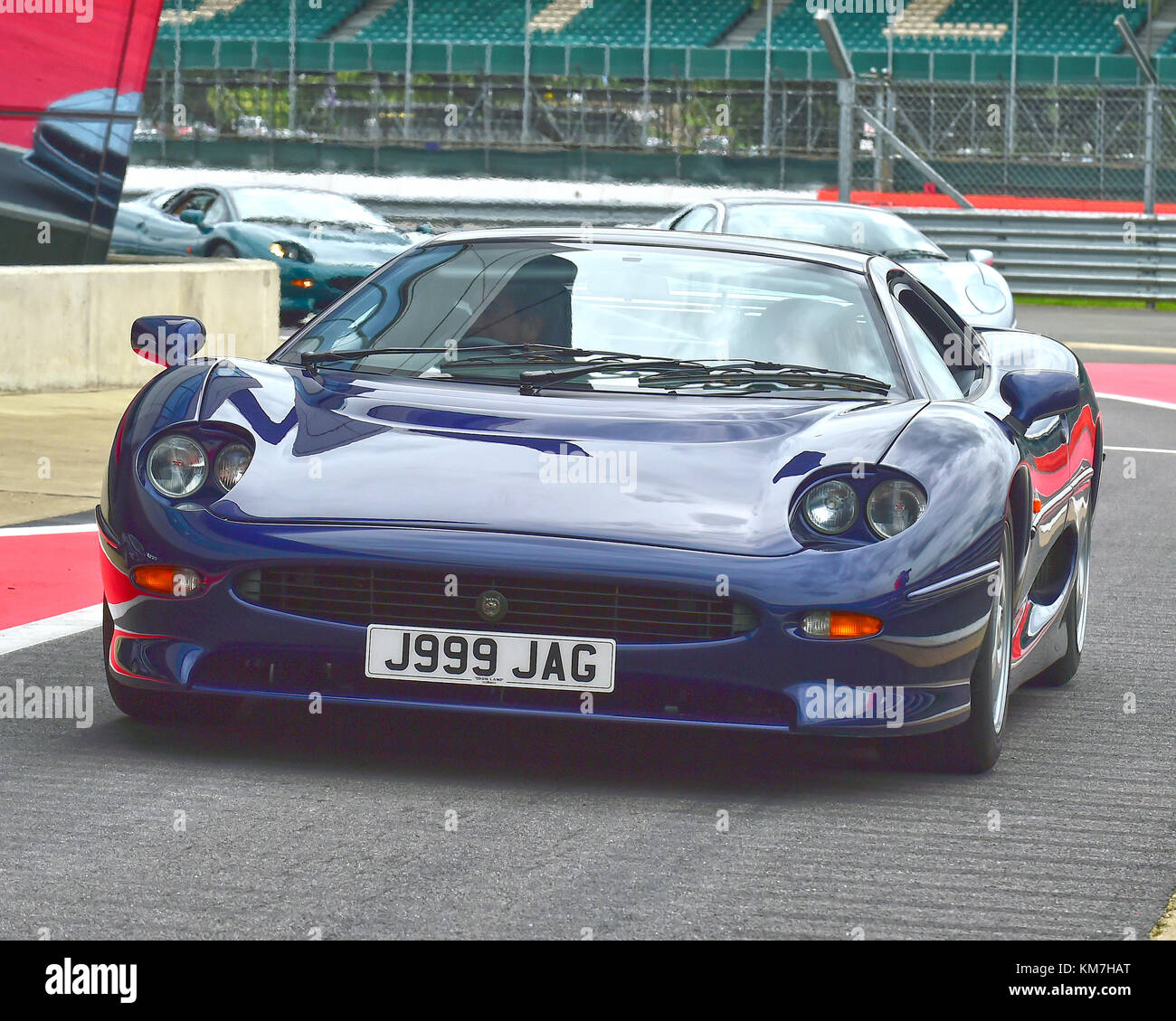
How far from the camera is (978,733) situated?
15.9ft

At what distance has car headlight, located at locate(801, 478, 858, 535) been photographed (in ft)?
14.9

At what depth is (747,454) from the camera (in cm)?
467

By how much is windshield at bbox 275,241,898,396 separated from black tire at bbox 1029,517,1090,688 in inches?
47.3

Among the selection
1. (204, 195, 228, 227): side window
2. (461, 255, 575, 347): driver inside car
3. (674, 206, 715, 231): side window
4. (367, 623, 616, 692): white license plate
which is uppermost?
(461, 255, 575, 347): driver inside car

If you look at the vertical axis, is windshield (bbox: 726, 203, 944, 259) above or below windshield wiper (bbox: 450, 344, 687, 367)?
below

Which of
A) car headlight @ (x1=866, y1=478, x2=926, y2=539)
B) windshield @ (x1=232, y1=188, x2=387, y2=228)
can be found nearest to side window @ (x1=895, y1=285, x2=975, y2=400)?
car headlight @ (x1=866, y1=478, x2=926, y2=539)

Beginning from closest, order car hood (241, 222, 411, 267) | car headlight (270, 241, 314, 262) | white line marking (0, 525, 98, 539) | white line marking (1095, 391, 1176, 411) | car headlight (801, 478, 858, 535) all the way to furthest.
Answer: car headlight (801, 478, 858, 535) < white line marking (0, 525, 98, 539) < white line marking (1095, 391, 1176, 411) < car headlight (270, 241, 314, 262) < car hood (241, 222, 411, 267)

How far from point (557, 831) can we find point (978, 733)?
3.63ft

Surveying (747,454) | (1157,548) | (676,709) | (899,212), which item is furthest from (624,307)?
(899,212)

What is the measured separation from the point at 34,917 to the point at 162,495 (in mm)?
1325

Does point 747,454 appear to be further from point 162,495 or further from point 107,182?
point 107,182

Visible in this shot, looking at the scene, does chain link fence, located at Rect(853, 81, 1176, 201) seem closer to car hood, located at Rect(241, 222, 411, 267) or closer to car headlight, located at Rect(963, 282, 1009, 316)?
car hood, located at Rect(241, 222, 411, 267)

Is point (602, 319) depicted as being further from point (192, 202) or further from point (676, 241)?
point (192, 202)

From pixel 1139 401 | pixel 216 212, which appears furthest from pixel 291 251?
pixel 1139 401
